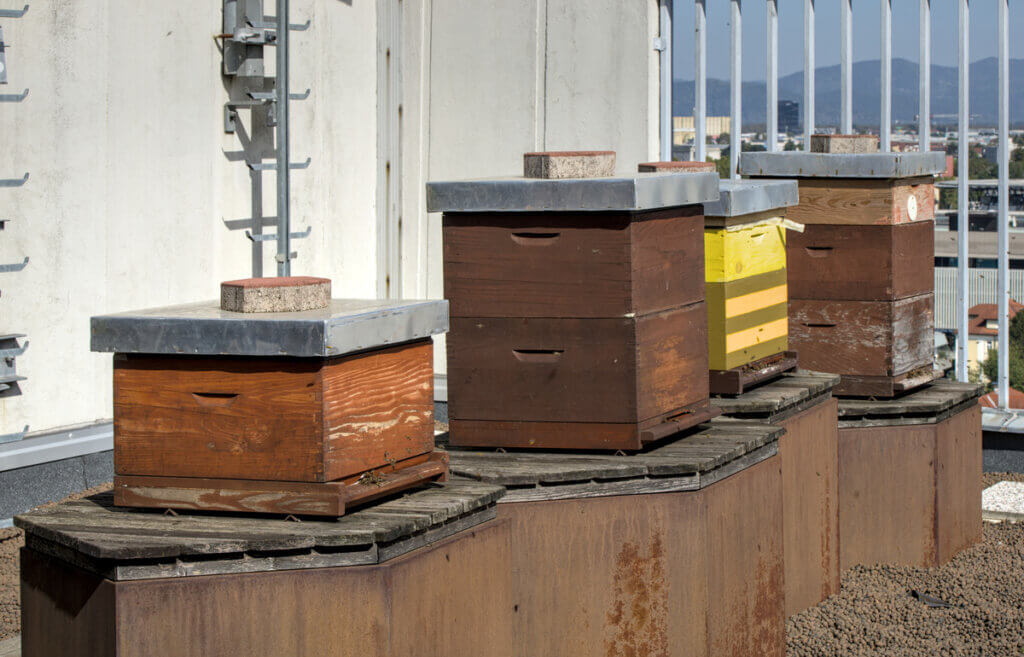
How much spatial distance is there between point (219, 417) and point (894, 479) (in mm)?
2961

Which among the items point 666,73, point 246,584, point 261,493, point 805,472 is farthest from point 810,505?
point 666,73

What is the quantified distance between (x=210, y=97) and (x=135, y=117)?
1.52ft

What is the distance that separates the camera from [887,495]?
468cm

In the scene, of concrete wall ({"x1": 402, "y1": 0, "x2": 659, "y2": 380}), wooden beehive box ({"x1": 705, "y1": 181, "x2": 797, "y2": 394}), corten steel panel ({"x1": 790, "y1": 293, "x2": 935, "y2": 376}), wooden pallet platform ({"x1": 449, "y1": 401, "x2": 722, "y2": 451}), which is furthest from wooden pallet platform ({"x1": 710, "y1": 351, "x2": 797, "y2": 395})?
concrete wall ({"x1": 402, "y1": 0, "x2": 659, "y2": 380})

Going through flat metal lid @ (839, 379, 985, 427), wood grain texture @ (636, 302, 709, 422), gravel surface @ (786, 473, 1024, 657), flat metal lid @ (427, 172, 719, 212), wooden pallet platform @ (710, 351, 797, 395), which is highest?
flat metal lid @ (427, 172, 719, 212)

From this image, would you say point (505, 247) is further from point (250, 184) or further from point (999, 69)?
point (999, 69)

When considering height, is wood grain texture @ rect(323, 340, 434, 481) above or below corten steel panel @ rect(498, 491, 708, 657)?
above

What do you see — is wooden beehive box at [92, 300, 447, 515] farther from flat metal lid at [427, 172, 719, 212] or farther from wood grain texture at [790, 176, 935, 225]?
wood grain texture at [790, 176, 935, 225]

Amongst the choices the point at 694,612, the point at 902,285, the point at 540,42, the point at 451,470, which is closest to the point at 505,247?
the point at 451,470

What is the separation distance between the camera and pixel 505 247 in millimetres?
3209

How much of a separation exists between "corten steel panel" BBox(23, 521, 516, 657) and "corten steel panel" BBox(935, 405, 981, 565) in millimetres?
2731

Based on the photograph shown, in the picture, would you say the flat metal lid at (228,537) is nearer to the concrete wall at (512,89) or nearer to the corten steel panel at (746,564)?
the corten steel panel at (746,564)

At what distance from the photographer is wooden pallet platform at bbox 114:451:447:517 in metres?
2.46

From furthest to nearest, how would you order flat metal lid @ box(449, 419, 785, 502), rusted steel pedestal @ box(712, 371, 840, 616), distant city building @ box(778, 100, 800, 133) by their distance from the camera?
distant city building @ box(778, 100, 800, 133)
rusted steel pedestal @ box(712, 371, 840, 616)
flat metal lid @ box(449, 419, 785, 502)
